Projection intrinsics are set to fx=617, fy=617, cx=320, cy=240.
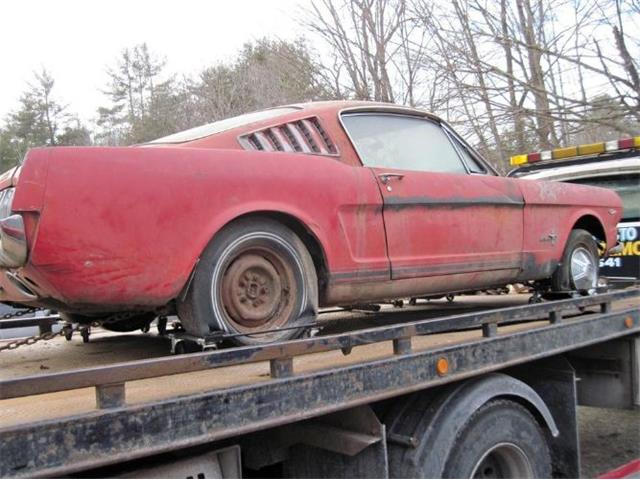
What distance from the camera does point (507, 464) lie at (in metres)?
2.91

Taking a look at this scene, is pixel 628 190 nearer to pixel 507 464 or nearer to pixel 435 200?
pixel 435 200

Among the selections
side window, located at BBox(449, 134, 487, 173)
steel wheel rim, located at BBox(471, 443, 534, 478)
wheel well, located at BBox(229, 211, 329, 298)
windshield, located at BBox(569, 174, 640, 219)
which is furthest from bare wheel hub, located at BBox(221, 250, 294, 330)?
windshield, located at BBox(569, 174, 640, 219)

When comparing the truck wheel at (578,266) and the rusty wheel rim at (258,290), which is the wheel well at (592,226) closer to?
the truck wheel at (578,266)

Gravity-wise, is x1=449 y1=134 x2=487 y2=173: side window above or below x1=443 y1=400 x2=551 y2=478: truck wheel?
above

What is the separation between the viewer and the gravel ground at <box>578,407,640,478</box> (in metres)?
4.48

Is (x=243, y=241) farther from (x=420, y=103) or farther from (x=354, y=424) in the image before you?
(x=420, y=103)

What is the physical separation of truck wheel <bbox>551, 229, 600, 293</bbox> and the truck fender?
1828mm

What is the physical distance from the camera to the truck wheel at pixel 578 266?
14.6 ft

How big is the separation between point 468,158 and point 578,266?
1326 millimetres

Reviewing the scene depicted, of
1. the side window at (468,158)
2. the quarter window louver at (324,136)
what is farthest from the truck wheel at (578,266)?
the quarter window louver at (324,136)

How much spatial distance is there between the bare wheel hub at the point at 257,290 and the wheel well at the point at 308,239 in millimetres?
167

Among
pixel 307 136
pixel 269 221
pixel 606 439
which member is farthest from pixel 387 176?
pixel 606 439

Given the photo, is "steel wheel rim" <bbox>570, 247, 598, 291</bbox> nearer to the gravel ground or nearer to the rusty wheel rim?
the gravel ground

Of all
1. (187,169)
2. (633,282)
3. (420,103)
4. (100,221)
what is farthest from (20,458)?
(420,103)
